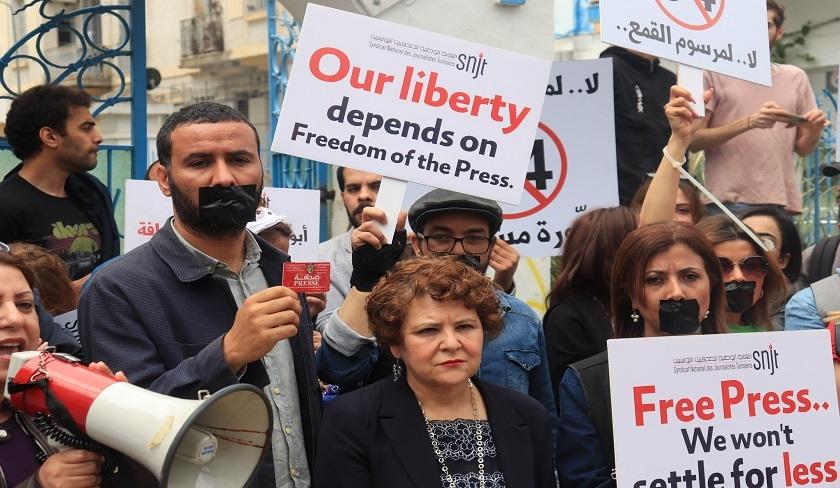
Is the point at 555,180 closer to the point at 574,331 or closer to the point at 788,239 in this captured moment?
the point at 788,239

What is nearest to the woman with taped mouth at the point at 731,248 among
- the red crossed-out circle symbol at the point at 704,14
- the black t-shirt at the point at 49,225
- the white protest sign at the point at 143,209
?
the red crossed-out circle symbol at the point at 704,14

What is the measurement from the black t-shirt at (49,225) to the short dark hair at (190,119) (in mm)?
2112

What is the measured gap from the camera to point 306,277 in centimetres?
312

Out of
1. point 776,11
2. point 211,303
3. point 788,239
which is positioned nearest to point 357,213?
point 788,239

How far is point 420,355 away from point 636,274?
81cm

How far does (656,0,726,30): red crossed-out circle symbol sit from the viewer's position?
179 inches

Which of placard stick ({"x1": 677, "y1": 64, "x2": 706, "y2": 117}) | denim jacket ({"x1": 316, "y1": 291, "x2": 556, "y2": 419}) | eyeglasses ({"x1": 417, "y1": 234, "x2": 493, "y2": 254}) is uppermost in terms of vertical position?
placard stick ({"x1": 677, "y1": 64, "x2": 706, "y2": 117})

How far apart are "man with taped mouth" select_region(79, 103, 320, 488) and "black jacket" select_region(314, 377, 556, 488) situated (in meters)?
0.14

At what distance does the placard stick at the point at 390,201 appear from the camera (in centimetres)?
362

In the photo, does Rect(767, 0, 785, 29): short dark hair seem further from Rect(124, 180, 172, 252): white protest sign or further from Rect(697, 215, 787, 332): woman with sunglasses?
Rect(124, 180, 172, 252): white protest sign

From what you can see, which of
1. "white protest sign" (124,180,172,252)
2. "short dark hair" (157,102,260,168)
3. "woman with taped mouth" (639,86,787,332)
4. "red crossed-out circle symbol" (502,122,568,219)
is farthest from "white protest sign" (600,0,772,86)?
"white protest sign" (124,180,172,252)

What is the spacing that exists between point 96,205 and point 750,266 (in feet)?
9.61

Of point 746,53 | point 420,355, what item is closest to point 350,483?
point 420,355

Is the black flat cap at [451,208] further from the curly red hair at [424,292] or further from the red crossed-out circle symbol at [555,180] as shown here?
the red crossed-out circle symbol at [555,180]
